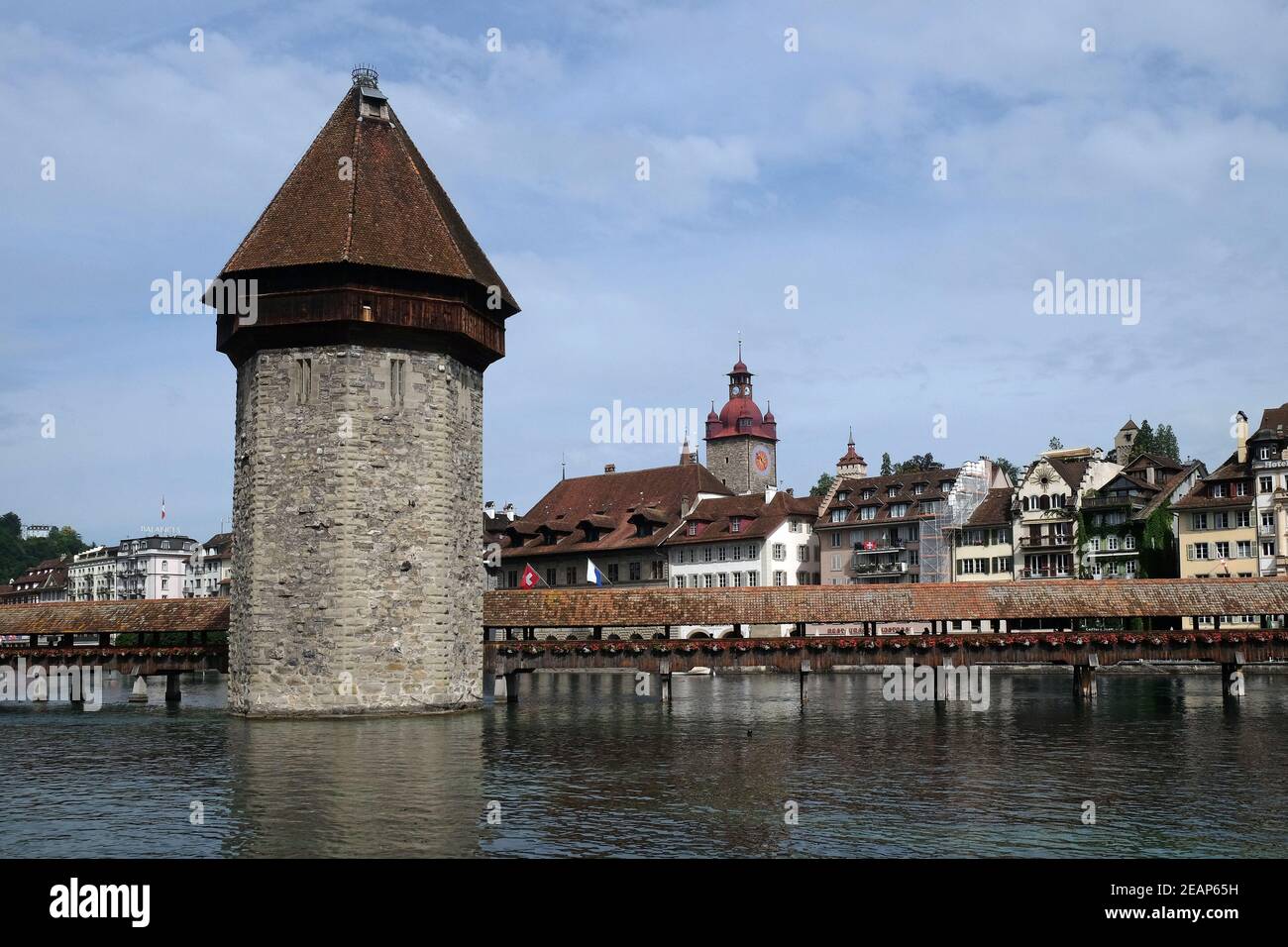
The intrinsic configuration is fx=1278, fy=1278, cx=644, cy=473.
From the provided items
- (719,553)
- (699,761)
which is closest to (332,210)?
(699,761)

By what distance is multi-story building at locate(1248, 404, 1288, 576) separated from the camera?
57281 mm

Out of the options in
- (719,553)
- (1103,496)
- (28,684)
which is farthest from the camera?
(719,553)

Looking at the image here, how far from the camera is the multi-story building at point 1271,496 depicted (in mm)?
57281

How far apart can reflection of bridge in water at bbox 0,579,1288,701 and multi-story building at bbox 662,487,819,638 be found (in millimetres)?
29601

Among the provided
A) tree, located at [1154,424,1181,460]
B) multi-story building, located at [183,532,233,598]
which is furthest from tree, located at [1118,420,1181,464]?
multi-story building, located at [183,532,233,598]

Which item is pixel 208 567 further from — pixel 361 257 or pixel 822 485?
pixel 361 257

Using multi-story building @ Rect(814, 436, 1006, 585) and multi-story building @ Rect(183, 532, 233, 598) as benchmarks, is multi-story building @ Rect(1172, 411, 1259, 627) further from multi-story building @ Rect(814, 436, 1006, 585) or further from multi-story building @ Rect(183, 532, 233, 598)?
multi-story building @ Rect(183, 532, 233, 598)

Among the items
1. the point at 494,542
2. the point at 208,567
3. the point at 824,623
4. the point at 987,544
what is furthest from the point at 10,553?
the point at 824,623

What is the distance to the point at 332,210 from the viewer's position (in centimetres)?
3219

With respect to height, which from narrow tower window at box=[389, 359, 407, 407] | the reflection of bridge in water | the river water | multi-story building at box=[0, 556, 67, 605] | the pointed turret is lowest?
the river water

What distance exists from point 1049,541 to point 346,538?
4449 centimetres

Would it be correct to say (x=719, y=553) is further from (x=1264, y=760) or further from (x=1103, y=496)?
(x=1264, y=760)
